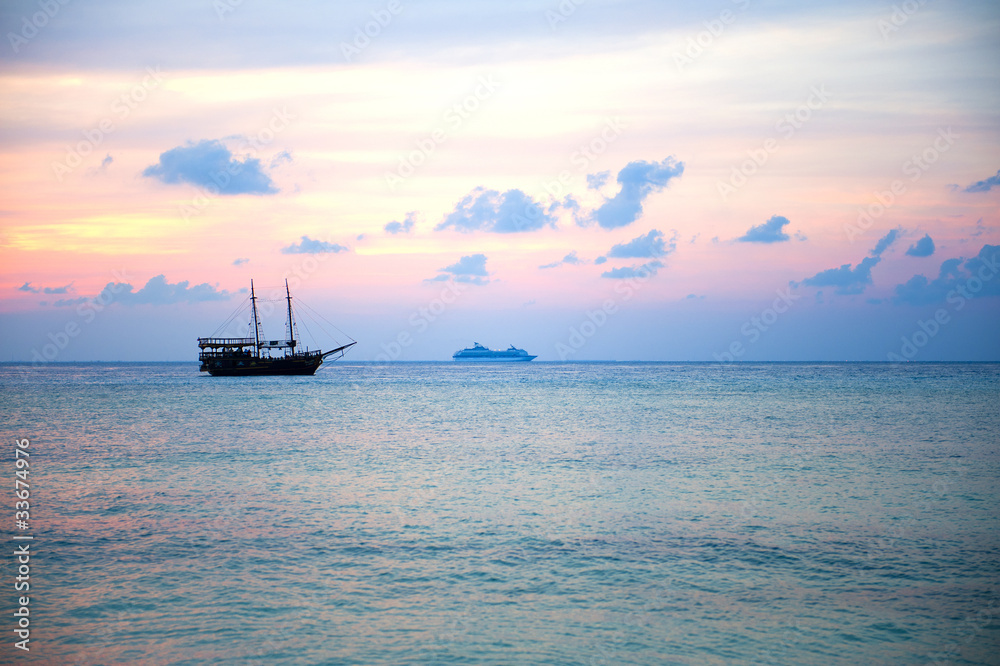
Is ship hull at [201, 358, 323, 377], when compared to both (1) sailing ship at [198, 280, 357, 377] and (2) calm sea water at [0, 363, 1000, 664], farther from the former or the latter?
(2) calm sea water at [0, 363, 1000, 664]

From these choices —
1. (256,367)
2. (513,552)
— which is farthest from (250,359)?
(513,552)

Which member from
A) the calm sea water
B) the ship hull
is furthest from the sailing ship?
the calm sea water

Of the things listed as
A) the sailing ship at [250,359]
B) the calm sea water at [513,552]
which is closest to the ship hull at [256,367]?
the sailing ship at [250,359]

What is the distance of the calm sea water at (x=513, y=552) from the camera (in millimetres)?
10031

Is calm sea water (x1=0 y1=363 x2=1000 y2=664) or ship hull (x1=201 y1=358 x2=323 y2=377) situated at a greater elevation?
ship hull (x1=201 y1=358 x2=323 y2=377)

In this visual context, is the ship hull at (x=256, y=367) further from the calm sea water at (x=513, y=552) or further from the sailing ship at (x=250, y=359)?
the calm sea water at (x=513, y=552)

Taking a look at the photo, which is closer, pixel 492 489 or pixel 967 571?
pixel 967 571

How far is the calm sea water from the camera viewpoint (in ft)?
32.9

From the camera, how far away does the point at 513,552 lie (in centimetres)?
1416

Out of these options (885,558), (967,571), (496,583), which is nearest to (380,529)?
(496,583)

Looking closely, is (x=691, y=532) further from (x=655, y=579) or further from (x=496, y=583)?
(x=496, y=583)

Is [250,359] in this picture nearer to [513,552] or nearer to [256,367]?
[256,367]

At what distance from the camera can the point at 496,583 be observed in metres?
12.3

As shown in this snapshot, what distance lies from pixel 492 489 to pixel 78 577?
36.0 feet
